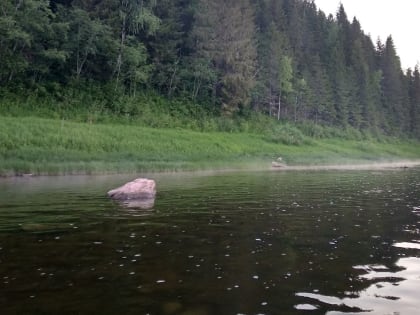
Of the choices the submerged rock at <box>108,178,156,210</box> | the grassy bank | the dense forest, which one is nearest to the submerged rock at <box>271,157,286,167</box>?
the grassy bank

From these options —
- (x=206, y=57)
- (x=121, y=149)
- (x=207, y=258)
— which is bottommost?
(x=207, y=258)

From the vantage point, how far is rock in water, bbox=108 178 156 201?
2047cm

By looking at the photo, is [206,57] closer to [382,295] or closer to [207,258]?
[207,258]

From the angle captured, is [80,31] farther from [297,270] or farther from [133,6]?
[297,270]

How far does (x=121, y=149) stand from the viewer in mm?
40344

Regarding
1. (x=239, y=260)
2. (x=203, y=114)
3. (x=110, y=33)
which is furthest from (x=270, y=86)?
(x=239, y=260)

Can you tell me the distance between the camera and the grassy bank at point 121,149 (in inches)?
1278

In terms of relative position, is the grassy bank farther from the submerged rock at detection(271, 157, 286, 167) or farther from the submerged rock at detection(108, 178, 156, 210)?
the submerged rock at detection(108, 178, 156, 210)

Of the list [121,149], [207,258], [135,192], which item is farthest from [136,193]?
[121,149]

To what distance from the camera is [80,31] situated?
49062mm

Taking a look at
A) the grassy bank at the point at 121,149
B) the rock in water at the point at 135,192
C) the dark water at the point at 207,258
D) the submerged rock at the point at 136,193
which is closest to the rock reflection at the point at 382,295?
the dark water at the point at 207,258

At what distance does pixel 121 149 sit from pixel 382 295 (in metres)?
34.6

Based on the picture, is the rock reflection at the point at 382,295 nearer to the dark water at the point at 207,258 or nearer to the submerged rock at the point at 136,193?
the dark water at the point at 207,258

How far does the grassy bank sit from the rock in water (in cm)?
1231
